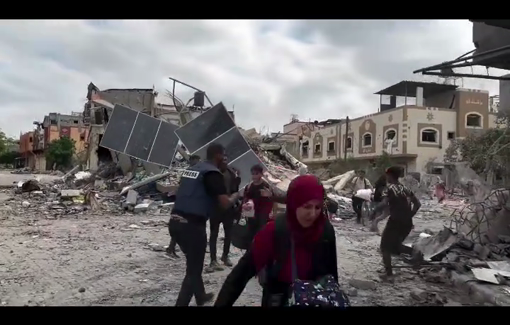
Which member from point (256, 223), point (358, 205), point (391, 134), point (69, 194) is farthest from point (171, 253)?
point (69, 194)

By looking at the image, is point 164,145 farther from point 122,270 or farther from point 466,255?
point 466,255

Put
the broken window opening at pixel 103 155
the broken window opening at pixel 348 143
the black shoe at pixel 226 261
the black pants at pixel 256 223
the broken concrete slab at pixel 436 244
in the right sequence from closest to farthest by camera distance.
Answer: the black pants at pixel 256 223, the black shoe at pixel 226 261, the broken concrete slab at pixel 436 244, the broken window opening at pixel 348 143, the broken window opening at pixel 103 155

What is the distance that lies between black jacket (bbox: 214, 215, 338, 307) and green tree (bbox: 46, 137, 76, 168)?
67.4 feet

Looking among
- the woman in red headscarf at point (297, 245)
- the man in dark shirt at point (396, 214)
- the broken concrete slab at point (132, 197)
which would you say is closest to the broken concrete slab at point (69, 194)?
the broken concrete slab at point (132, 197)

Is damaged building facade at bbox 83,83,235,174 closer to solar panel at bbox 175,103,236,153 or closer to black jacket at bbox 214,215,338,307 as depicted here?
solar panel at bbox 175,103,236,153

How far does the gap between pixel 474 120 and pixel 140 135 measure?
9.50m

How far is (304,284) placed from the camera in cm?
186

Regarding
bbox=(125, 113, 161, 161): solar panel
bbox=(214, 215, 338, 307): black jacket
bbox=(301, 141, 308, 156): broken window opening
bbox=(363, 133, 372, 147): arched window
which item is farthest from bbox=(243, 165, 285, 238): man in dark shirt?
bbox=(301, 141, 308, 156): broken window opening

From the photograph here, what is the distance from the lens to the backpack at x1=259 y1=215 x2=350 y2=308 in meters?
1.84

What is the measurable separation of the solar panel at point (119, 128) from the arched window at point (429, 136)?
24.4 ft

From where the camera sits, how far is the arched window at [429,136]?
11.5 m

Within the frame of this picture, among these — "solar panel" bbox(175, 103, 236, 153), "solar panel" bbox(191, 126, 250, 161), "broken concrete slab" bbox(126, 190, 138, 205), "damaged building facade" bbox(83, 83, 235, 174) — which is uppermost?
"damaged building facade" bbox(83, 83, 235, 174)

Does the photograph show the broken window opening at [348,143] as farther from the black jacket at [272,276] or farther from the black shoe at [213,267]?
the black jacket at [272,276]
